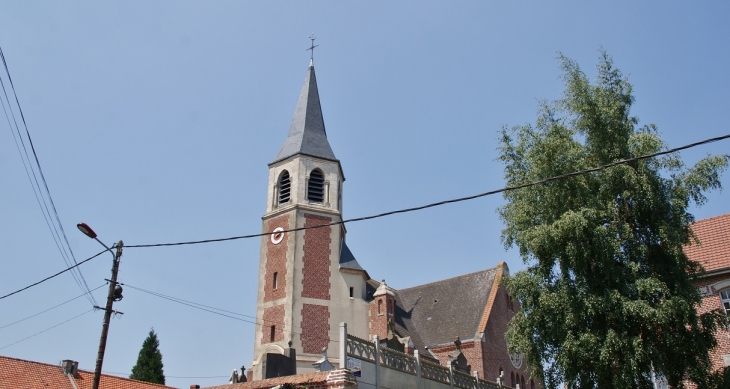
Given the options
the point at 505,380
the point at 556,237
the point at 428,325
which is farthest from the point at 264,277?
the point at 556,237

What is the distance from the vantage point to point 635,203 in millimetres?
16828

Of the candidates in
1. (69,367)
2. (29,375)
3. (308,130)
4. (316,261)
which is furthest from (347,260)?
(29,375)

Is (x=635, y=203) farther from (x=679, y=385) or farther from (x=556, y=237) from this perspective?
(x=679, y=385)

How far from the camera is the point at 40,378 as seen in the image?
906 inches

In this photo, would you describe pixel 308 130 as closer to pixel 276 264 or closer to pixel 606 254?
pixel 276 264

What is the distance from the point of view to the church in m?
27.9

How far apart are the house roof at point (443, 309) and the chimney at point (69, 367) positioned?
553 inches

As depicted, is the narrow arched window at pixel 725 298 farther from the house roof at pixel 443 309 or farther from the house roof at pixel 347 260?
the house roof at pixel 347 260

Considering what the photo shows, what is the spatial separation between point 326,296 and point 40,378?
11.5 meters

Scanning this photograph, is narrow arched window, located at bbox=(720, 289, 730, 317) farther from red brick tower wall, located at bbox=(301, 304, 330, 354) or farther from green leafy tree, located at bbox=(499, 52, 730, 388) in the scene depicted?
red brick tower wall, located at bbox=(301, 304, 330, 354)


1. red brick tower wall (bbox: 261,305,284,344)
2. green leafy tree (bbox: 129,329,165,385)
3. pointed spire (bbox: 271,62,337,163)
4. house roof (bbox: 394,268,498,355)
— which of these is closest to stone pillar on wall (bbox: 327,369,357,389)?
red brick tower wall (bbox: 261,305,284,344)

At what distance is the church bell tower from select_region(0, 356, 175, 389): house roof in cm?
554

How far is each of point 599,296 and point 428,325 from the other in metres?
19.1

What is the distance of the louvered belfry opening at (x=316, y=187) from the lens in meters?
30.9
